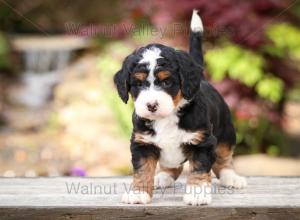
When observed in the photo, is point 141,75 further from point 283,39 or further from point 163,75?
point 283,39

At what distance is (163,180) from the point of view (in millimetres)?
4125

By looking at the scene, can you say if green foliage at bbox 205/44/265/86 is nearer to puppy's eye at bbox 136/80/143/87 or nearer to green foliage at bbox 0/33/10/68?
puppy's eye at bbox 136/80/143/87

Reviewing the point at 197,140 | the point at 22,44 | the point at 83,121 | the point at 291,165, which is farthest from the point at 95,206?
the point at 22,44

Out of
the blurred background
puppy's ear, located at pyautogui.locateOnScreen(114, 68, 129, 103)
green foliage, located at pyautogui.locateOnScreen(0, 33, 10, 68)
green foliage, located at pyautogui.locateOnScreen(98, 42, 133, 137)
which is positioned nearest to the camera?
puppy's ear, located at pyautogui.locateOnScreen(114, 68, 129, 103)

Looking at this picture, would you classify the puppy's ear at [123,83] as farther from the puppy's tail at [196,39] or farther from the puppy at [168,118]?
the puppy's tail at [196,39]

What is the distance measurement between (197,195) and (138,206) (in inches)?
13.7

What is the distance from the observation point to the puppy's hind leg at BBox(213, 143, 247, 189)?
4.09 metres

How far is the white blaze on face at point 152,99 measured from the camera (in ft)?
10.6

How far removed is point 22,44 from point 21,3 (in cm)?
131

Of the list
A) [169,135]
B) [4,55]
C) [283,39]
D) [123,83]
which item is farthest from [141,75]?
[4,55]

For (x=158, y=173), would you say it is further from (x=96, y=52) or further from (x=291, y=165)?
(x=96, y=52)

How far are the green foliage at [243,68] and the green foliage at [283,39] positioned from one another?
0.28 meters

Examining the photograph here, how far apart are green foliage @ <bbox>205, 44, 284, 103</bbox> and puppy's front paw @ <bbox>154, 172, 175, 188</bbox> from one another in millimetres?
4579

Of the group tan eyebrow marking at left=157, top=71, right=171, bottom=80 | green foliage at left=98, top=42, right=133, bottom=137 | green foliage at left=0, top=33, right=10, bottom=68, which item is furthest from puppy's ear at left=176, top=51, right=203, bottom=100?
green foliage at left=0, top=33, right=10, bottom=68
